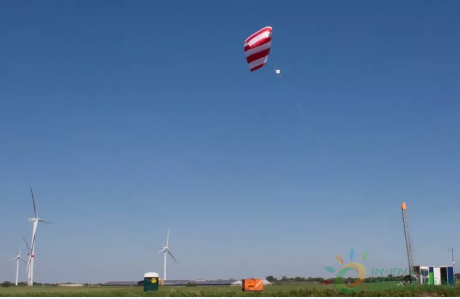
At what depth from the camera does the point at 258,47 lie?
147 ft

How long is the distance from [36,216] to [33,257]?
8.22 meters

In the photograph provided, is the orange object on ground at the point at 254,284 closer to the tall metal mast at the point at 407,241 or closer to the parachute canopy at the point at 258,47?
the tall metal mast at the point at 407,241

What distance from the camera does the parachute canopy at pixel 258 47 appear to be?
44.6 metres

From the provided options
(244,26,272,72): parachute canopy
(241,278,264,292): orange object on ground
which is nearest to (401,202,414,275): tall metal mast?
(241,278,264,292): orange object on ground

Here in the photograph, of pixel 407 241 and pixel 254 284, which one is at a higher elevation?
pixel 407 241

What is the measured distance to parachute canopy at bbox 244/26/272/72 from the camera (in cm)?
4462

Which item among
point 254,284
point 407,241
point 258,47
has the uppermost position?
point 258,47

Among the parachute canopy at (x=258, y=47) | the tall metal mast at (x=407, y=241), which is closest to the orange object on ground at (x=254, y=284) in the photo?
the tall metal mast at (x=407, y=241)

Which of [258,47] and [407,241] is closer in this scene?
[258,47]

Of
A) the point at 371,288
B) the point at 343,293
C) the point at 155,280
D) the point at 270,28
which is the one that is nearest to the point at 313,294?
the point at 343,293

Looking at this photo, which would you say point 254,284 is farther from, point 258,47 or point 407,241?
point 258,47

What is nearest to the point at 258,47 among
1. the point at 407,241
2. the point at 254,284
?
the point at 254,284

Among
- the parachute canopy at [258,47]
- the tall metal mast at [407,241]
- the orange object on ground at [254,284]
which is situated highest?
the parachute canopy at [258,47]

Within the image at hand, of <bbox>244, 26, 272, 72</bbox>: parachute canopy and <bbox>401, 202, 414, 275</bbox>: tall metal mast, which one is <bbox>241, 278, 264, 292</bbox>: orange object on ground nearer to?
<bbox>401, 202, 414, 275</bbox>: tall metal mast
